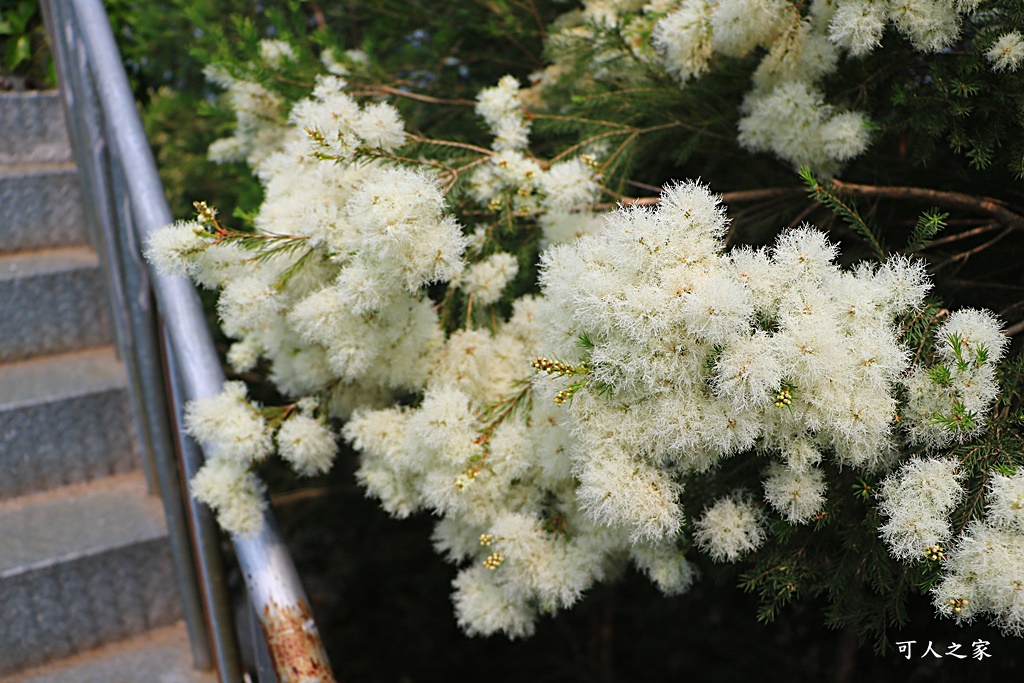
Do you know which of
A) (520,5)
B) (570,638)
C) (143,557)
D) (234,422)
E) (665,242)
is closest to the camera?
(665,242)

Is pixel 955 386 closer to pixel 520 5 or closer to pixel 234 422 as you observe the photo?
pixel 234 422

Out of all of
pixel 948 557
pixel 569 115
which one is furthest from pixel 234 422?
pixel 948 557

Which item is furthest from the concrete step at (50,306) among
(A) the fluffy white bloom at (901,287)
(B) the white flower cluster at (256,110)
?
(A) the fluffy white bloom at (901,287)

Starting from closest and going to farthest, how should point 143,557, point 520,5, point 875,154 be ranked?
point 875,154 → point 143,557 → point 520,5

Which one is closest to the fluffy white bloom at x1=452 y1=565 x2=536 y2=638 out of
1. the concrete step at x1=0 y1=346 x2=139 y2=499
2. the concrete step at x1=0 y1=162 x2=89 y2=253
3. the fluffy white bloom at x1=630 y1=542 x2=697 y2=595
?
the fluffy white bloom at x1=630 y1=542 x2=697 y2=595

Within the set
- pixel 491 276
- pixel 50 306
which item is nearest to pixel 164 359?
pixel 50 306

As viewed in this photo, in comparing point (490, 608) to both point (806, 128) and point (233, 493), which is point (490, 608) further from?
point (806, 128)

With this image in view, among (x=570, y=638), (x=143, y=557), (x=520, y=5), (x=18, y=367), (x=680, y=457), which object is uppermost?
(x=520, y=5)

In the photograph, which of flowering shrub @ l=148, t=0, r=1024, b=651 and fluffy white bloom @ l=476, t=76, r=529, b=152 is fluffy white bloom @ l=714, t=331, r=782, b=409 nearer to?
flowering shrub @ l=148, t=0, r=1024, b=651
